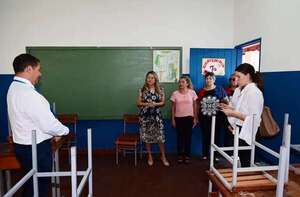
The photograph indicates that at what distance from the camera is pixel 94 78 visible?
436 cm

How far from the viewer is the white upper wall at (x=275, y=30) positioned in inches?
106

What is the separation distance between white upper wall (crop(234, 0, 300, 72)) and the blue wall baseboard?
15 cm

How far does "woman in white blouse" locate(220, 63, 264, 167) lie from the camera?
2.07 meters

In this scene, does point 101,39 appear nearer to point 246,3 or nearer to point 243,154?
point 246,3

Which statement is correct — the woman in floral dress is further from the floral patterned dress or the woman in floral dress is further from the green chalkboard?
the green chalkboard

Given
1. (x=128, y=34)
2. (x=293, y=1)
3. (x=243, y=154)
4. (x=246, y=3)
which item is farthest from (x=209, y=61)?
(x=243, y=154)

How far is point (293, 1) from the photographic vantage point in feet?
8.81

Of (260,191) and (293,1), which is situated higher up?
(293,1)

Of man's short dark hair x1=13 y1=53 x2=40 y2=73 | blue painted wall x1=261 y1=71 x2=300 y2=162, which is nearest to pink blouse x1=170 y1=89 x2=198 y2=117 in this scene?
blue painted wall x1=261 y1=71 x2=300 y2=162

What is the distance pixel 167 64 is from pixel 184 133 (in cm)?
123

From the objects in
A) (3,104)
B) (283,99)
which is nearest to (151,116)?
(283,99)

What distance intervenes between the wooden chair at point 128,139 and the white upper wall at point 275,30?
215cm

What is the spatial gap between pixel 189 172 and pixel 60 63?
2.77m

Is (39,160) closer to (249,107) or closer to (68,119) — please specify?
(249,107)
